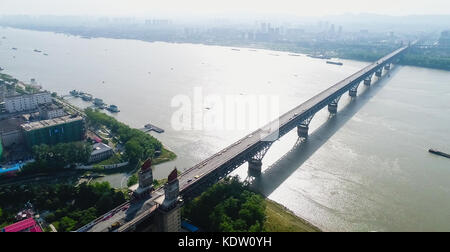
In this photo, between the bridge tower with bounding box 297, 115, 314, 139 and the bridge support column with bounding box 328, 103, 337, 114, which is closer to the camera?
the bridge tower with bounding box 297, 115, 314, 139

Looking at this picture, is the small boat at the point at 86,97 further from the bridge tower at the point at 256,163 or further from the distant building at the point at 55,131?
the bridge tower at the point at 256,163

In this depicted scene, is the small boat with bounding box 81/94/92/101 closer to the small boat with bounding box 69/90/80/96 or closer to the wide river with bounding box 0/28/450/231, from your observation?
the wide river with bounding box 0/28/450/231

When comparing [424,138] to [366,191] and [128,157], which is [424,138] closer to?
[366,191]

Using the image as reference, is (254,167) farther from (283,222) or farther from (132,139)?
(132,139)

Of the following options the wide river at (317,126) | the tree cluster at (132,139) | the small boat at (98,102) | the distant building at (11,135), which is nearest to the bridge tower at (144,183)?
the wide river at (317,126)

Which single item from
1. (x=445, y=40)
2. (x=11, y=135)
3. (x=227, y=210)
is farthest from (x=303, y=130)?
(x=445, y=40)

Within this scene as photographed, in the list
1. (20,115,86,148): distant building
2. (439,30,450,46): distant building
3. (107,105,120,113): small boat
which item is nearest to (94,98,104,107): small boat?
(107,105,120,113): small boat
